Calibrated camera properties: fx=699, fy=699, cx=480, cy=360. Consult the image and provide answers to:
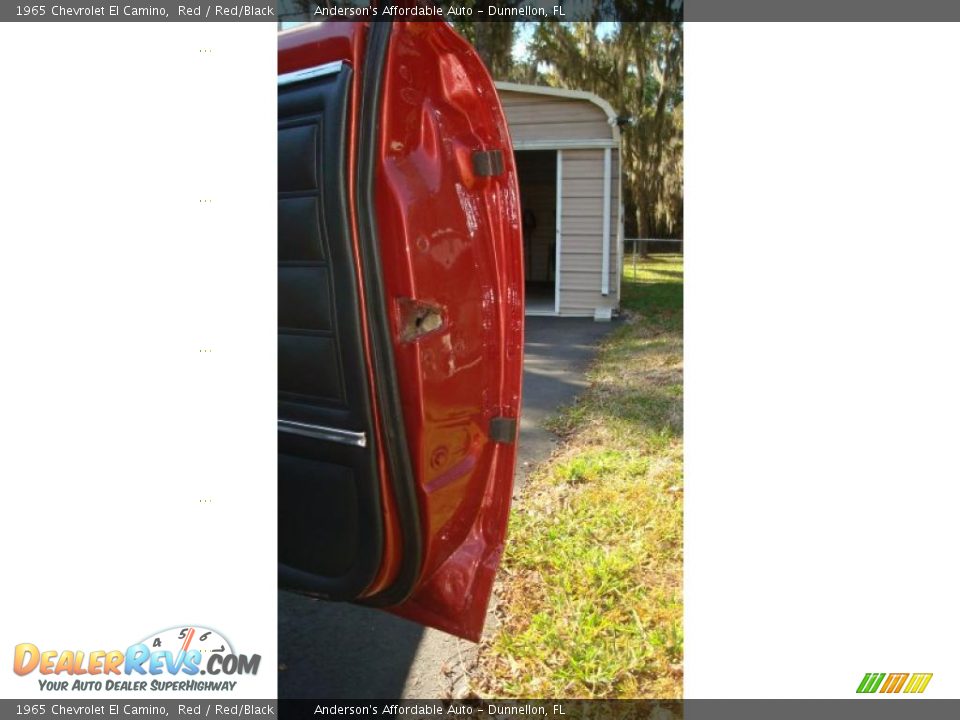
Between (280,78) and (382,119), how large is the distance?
22 centimetres

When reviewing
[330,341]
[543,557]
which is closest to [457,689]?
[543,557]

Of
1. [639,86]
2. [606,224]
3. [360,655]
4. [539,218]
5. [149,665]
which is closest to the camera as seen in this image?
[149,665]

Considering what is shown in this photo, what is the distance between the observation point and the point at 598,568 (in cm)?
215

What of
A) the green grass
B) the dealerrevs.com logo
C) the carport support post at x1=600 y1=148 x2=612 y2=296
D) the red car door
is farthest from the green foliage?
the dealerrevs.com logo

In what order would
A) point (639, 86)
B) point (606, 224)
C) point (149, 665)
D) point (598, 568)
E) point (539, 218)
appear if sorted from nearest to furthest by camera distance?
point (149, 665)
point (598, 568)
point (639, 86)
point (606, 224)
point (539, 218)

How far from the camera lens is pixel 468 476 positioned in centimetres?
157

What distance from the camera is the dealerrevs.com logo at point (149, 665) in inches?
50.0

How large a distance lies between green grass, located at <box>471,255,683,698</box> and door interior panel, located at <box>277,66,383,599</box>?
26.9 inches

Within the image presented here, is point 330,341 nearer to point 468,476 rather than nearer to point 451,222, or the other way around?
point 451,222

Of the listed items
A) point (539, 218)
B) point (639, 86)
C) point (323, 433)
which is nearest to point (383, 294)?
point (323, 433)

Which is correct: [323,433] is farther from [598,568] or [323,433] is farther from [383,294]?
[598,568]
